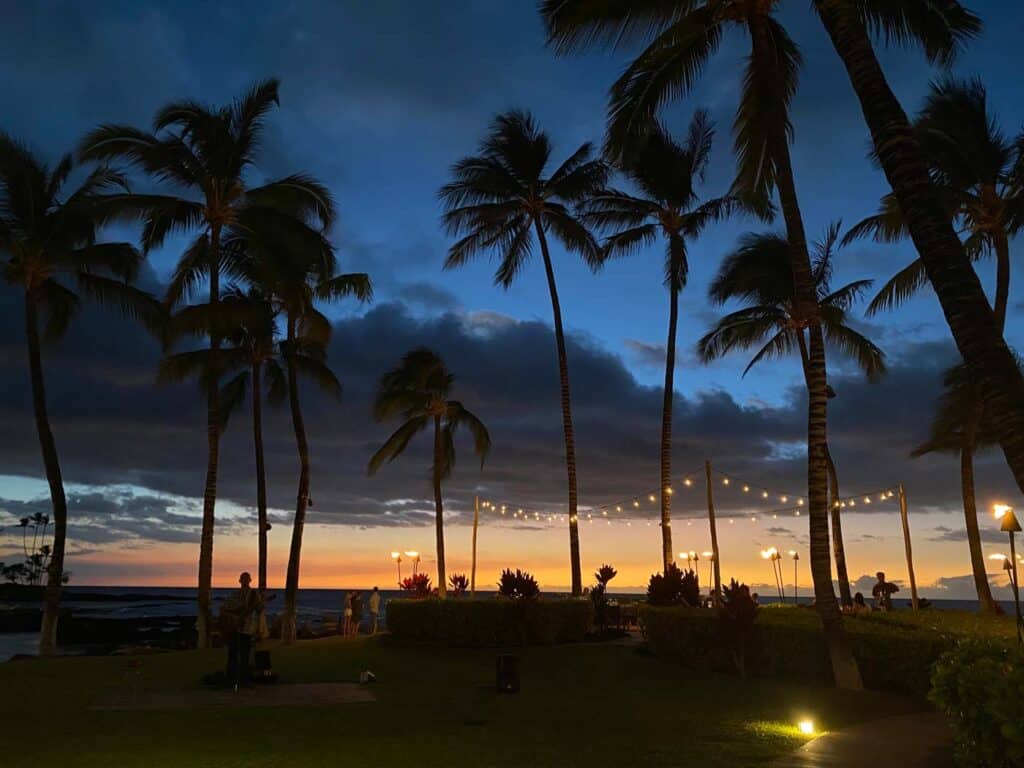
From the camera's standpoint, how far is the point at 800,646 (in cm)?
1440

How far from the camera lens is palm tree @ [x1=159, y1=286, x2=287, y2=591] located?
24453 millimetres

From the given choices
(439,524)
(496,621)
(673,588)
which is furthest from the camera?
(439,524)

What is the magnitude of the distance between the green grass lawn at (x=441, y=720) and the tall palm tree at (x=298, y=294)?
29.1 feet

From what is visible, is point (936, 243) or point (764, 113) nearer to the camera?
point (936, 243)

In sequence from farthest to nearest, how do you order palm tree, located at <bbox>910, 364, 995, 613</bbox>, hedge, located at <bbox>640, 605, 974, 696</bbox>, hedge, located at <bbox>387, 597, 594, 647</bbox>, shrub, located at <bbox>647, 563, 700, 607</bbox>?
palm tree, located at <bbox>910, 364, 995, 613</bbox>, shrub, located at <bbox>647, 563, 700, 607</bbox>, hedge, located at <bbox>387, 597, 594, 647</bbox>, hedge, located at <bbox>640, 605, 974, 696</bbox>

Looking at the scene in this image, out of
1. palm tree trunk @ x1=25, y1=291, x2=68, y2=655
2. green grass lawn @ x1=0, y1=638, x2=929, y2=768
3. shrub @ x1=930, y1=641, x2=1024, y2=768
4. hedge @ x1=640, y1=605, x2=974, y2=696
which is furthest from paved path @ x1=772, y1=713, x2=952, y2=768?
palm tree trunk @ x1=25, y1=291, x2=68, y2=655

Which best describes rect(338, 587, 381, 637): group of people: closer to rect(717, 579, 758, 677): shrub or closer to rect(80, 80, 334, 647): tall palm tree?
rect(80, 80, 334, 647): tall palm tree

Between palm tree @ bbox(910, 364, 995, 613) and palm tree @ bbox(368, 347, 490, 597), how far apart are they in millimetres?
15784

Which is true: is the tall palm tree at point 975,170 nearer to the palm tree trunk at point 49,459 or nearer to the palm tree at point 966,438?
the palm tree at point 966,438

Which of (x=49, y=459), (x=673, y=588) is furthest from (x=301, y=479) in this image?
(x=673, y=588)

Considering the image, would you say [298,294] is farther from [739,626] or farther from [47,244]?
[739,626]

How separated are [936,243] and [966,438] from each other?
60.5 feet

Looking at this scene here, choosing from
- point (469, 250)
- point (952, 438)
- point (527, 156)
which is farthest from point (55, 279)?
point (952, 438)

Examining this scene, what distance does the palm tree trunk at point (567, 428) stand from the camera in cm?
2438
